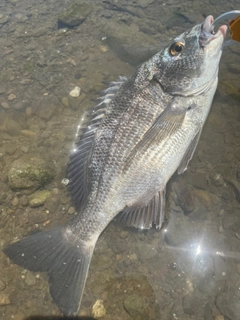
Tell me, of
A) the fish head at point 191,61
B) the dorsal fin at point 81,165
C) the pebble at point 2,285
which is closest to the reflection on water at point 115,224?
the pebble at point 2,285

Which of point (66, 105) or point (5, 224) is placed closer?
point (5, 224)

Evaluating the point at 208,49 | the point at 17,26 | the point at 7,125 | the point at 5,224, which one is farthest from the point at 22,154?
the point at 17,26

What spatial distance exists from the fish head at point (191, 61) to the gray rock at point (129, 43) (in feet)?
4.97

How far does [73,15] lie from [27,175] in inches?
128

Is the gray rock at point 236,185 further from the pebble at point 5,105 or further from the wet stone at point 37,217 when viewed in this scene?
the pebble at point 5,105

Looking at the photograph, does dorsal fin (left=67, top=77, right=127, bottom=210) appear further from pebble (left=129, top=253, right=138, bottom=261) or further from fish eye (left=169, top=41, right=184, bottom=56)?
fish eye (left=169, top=41, right=184, bottom=56)

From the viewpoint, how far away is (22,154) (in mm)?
3537

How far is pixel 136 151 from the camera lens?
2656 mm

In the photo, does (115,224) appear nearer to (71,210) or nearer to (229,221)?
(71,210)

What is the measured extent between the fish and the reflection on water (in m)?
0.36

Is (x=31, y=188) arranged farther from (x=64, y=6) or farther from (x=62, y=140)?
(x=64, y=6)

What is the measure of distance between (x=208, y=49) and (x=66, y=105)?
6.75 feet

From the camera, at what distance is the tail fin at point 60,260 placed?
7.77 feet

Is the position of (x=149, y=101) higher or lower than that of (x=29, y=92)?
higher
